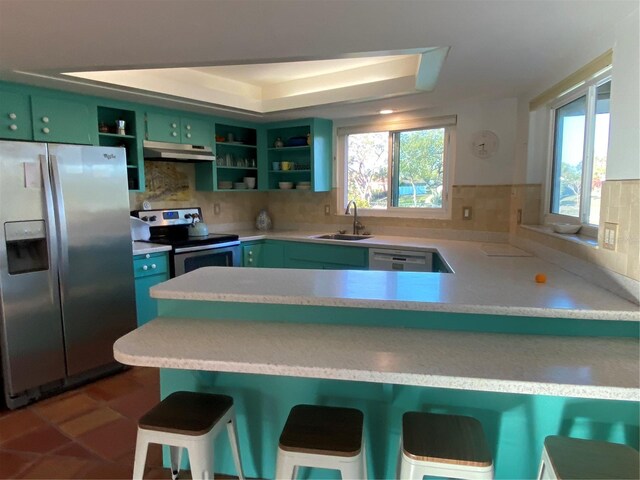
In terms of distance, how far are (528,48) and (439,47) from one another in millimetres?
469

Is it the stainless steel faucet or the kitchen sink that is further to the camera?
the stainless steel faucet

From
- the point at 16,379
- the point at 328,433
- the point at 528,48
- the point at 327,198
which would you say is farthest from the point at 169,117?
the point at 328,433

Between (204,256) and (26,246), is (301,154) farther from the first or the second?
(26,246)

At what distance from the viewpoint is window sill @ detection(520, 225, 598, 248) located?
2.03 metres

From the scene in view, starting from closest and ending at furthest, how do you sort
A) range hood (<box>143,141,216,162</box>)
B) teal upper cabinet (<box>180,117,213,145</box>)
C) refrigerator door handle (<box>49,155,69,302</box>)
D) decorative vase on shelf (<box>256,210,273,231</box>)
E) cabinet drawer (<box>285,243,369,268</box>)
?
refrigerator door handle (<box>49,155,69,302</box>)
range hood (<box>143,141,216,162</box>)
cabinet drawer (<box>285,243,369,268</box>)
teal upper cabinet (<box>180,117,213,145</box>)
decorative vase on shelf (<box>256,210,273,231</box>)

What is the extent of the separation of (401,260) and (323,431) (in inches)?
86.2

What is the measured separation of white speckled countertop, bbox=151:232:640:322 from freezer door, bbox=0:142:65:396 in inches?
49.5

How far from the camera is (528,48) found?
6.93 ft

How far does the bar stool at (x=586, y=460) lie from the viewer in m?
1.19

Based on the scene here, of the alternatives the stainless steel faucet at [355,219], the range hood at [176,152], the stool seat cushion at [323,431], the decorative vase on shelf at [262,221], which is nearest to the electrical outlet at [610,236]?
the stool seat cushion at [323,431]

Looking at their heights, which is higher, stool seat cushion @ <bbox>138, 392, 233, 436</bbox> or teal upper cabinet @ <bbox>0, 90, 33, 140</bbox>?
teal upper cabinet @ <bbox>0, 90, 33, 140</bbox>

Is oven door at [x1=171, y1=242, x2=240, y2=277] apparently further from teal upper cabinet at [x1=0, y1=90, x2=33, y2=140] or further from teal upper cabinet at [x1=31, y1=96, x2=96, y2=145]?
teal upper cabinet at [x1=0, y1=90, x2=33, y2=140]

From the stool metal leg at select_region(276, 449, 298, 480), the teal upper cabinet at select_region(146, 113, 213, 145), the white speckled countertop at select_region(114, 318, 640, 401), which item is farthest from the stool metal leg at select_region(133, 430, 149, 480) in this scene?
the teal upper cabinet at select_region(146, 113, 213, 145)

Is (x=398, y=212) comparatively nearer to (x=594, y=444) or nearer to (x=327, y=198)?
(x=327, y=198)
